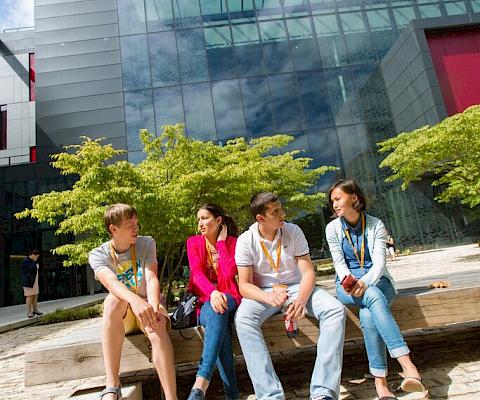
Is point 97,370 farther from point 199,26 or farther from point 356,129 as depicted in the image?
point 199,26

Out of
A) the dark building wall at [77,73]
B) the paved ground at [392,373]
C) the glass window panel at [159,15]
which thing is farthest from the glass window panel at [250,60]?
the paved ground at [392,373]

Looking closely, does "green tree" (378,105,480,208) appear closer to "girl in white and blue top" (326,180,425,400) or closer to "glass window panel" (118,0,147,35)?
"girl in white and blue top" (326,180,425,400)

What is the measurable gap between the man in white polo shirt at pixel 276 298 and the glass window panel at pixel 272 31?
21440 millimetres

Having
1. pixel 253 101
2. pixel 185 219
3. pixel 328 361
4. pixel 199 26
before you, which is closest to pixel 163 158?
pixel 185 219

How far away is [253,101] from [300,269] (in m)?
19.3

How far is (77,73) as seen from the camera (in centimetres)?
2134

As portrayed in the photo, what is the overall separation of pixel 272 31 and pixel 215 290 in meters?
22.3

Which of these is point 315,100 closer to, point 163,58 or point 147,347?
point 163,58

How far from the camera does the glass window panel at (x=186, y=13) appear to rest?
72.8 ft

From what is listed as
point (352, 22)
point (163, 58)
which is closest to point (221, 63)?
point (163, 58)

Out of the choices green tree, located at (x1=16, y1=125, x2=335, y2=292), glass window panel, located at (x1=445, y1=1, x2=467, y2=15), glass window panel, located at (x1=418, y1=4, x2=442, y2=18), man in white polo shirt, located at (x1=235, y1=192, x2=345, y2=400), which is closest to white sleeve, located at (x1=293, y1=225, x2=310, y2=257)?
man in white polo shirt, located at (x1=235, y1=192, x2=345, y2=400)

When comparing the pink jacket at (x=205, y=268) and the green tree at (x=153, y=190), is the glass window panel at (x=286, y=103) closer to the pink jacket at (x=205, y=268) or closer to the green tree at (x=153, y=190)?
the green tree at (x=153, y=190)

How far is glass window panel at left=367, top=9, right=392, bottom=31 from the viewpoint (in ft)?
74.9

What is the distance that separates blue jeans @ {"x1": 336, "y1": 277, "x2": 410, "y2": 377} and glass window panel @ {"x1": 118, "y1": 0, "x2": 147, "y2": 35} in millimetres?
23155
